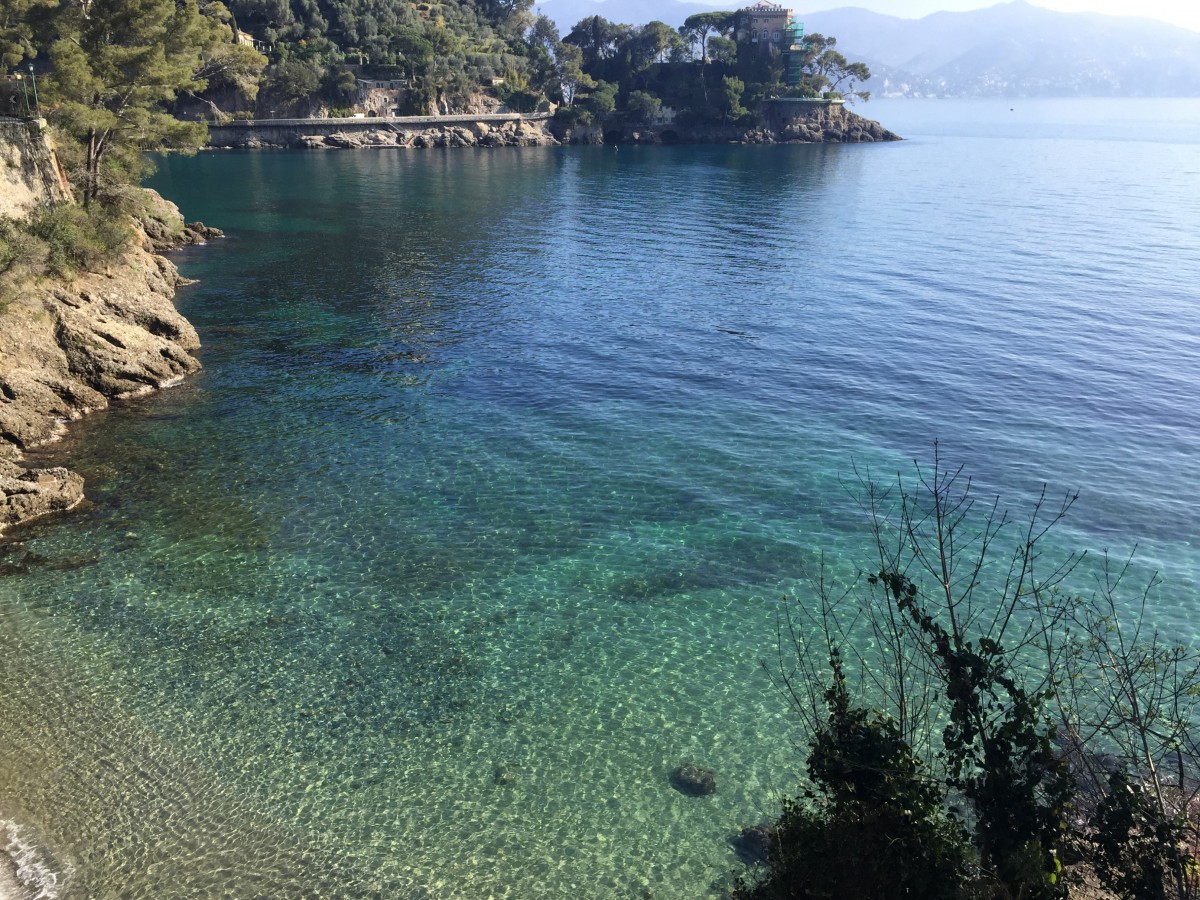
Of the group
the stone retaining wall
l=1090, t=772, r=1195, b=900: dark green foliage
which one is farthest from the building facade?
l=1090, t=772, r=1195, b=900: dark green foliage

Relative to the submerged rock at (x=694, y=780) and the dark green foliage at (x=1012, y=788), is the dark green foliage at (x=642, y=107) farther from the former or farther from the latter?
the dark green foliage at (x=1012, y=788)

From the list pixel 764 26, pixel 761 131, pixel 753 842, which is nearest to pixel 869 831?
pixel 753 842

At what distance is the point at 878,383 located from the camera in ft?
120

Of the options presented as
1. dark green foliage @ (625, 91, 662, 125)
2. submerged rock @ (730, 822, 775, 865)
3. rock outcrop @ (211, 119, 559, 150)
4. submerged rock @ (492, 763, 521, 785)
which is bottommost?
submerged rock @ (730, 822, 775, 865)

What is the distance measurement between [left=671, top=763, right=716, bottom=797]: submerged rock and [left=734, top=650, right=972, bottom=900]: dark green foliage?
13.3 feet

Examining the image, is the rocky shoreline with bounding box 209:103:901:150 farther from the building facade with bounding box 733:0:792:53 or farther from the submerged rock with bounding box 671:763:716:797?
the submerged rock with bounding box 671:763:716:797

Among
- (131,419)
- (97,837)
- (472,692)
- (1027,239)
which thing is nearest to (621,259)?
(1027,239)

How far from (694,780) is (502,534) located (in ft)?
33.2

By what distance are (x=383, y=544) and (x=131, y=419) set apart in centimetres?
1374

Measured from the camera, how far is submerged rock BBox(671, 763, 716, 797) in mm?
15656

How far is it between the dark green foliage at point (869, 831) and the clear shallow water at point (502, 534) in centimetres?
368

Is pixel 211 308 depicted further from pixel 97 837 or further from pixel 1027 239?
pixel 1027 239

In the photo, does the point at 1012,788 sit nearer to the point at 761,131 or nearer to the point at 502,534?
the point at 502,534

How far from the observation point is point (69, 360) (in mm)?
31469
